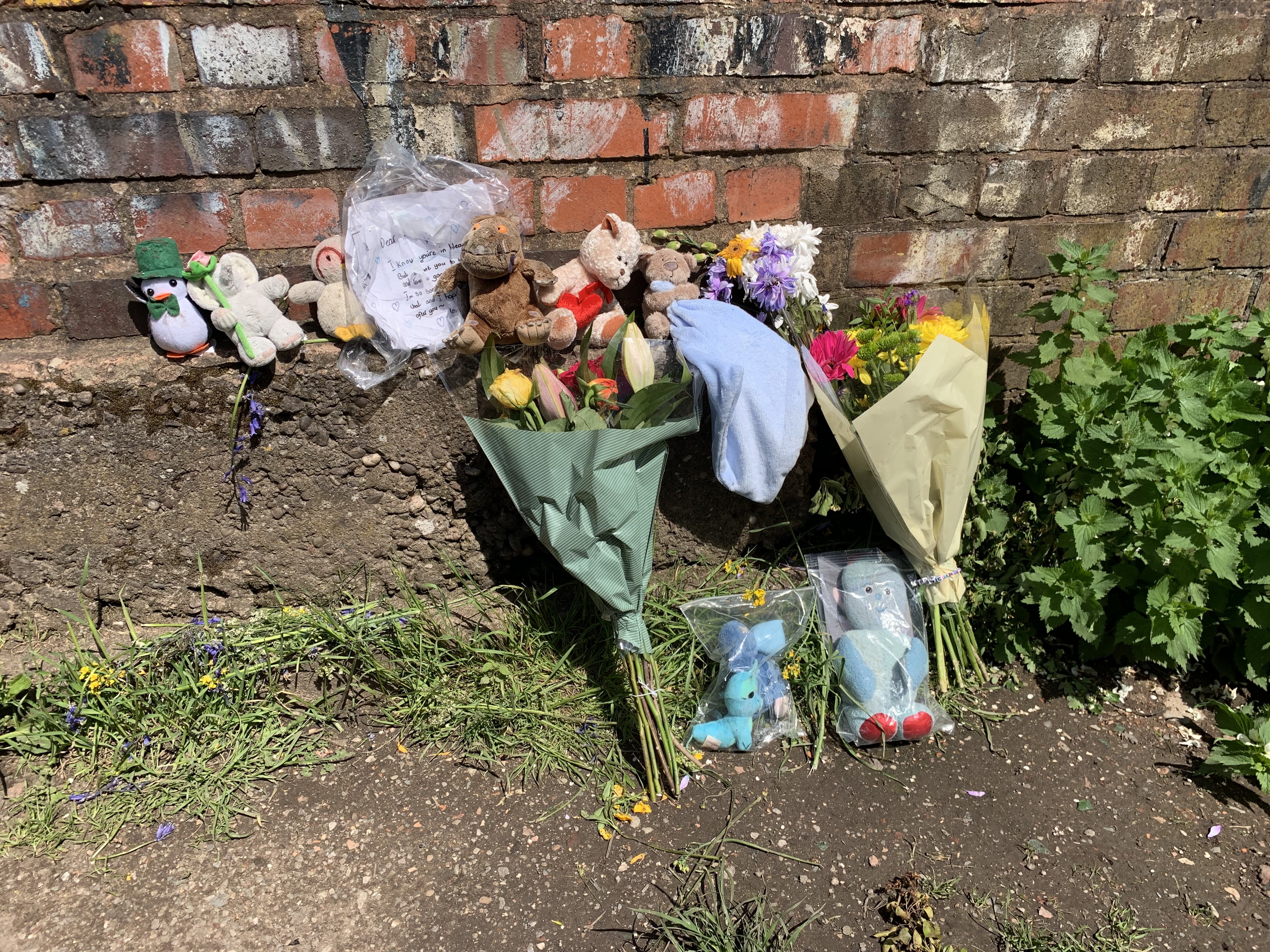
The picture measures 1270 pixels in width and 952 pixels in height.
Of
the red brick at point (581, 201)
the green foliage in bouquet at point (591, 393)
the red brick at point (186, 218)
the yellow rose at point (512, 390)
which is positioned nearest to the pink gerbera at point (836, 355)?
the green foliage in bouquet at point (591, 393)

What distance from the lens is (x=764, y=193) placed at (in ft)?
6.75

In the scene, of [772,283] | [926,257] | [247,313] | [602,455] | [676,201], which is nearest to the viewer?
[602,455]

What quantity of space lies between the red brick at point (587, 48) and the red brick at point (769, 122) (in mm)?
188

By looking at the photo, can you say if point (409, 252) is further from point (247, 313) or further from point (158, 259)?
point (158, 259)

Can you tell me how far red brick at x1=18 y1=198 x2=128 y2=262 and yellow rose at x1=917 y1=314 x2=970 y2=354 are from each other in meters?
1.82

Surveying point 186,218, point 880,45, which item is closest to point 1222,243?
point 880,45

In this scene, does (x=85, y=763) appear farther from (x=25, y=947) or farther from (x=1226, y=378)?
(x=1226, y=378)

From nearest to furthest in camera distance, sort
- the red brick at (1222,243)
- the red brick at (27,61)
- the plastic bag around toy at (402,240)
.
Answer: the red brick at (27,61), the plastic bag around toy at (402,240), the red brick at (1222,243)

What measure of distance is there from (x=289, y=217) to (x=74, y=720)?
1.25 metres

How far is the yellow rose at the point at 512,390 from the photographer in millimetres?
1746

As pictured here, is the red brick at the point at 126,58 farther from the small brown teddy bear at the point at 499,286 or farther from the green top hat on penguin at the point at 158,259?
the small brown teddy bear at the point at 499,286

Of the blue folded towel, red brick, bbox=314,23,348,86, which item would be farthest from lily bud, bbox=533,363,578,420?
red brick, bbox=314,23,348,86

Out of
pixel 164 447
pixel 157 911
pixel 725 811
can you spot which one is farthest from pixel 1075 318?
pixel 157 911

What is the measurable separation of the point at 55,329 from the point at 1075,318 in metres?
2.39
